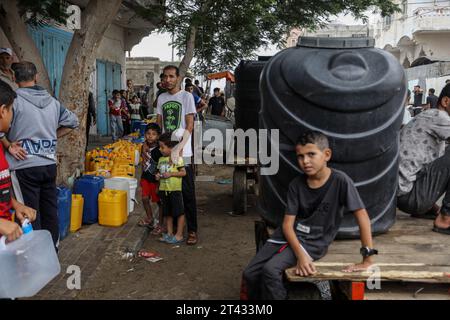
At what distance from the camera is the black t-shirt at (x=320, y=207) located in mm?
2779

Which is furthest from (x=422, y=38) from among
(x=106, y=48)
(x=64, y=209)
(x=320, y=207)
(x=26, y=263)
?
(x=26, y=263)

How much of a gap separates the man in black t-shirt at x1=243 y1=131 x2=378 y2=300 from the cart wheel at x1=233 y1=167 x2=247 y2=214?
11.6ft

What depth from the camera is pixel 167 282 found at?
4246 millimetres

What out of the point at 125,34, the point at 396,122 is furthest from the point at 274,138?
the point at 125,34

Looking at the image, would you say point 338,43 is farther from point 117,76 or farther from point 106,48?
point 117,76

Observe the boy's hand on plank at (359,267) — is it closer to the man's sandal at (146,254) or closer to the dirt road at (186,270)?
the dirt road at (186,270)

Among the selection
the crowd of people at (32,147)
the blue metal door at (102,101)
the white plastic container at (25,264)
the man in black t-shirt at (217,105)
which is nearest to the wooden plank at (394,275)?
the white plastic container at (25,264)

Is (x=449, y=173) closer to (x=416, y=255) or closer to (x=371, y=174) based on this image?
(x=371, y=174)

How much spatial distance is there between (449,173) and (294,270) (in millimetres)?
1775

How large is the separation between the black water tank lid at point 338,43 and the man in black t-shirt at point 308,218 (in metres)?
0.75

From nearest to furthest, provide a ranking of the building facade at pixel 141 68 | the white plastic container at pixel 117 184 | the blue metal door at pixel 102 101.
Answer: the white plastic container at pixel 117 184 < the blue metal door at pixel 102 101 < the building facade at pixel 141 68

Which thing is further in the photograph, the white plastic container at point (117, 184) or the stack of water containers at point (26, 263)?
the white plastic container at point (117, 184)

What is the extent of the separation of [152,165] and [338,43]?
283 centimetres
